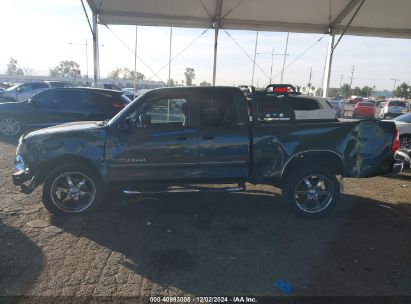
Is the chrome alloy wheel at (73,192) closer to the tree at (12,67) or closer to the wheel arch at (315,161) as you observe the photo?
the wheel arch at (315,161)

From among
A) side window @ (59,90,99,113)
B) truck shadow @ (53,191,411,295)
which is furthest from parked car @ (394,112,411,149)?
side window @ (59,90,99,113)

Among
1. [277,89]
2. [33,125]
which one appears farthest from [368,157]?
[33,125]

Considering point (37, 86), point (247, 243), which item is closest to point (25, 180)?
point (247, 243)

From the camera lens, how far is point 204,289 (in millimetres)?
3414

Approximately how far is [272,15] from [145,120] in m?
9.37

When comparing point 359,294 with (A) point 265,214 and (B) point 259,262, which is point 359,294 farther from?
(A) point 265,214

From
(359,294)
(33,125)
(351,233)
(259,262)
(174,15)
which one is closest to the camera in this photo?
(359,294)

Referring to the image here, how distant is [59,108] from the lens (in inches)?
433

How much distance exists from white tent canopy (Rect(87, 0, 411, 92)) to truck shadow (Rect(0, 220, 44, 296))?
9.46 meters

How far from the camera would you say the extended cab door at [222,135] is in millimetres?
5160

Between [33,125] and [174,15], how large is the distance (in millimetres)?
6162

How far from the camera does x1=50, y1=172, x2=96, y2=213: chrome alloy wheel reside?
5.15 m

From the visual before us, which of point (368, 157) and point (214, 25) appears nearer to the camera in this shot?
point (368, 157)

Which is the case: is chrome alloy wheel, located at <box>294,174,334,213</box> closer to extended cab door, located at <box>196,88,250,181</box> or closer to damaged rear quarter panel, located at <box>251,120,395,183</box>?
damaged rear quarter panel, located at <box>251,120,395,183</box>
